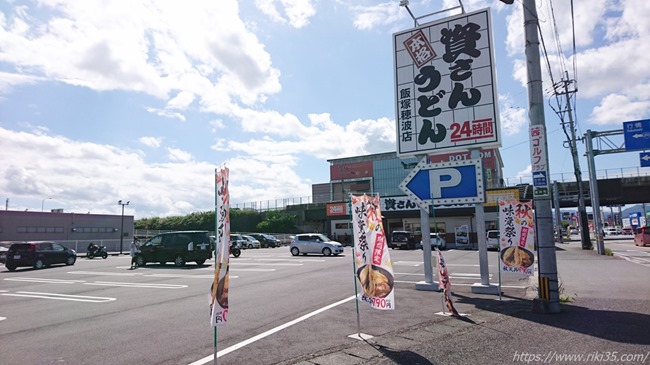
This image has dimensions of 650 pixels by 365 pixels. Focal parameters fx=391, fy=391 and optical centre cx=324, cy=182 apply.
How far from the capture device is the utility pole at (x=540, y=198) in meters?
7.77

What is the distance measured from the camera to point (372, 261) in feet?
20.4

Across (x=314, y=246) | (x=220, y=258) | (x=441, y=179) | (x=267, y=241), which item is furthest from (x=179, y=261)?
(x=267, y=241)

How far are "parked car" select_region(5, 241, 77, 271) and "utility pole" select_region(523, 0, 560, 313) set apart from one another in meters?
23.1

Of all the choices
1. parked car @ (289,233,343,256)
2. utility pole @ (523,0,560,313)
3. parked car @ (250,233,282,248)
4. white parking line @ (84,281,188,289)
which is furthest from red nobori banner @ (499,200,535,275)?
parked car @ (250,233,282,248)

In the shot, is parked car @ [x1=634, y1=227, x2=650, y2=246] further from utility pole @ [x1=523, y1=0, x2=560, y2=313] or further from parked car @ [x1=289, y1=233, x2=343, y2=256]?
utility pole @ [x1=523, y1=0, x2=560, y2=313]

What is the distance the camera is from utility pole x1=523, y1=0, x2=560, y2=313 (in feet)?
25.5

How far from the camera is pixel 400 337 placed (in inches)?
239

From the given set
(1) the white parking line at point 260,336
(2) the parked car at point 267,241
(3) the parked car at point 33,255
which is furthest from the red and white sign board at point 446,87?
(2) the parked car at point 267,241

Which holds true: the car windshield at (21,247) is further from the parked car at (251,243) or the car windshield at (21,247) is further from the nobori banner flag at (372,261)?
the nobori banner flag at (372,261)

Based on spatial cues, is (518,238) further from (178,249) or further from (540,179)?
(178,249)

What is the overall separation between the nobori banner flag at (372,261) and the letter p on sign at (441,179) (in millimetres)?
5153

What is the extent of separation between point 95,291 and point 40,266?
12120 mm

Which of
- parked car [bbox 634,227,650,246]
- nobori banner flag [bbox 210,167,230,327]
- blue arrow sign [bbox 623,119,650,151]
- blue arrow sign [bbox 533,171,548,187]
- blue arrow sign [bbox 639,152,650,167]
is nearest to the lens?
nobori banner flag [bbox 210,167,230,327]

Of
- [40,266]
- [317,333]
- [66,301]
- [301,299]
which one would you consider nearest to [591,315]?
[317,333]
